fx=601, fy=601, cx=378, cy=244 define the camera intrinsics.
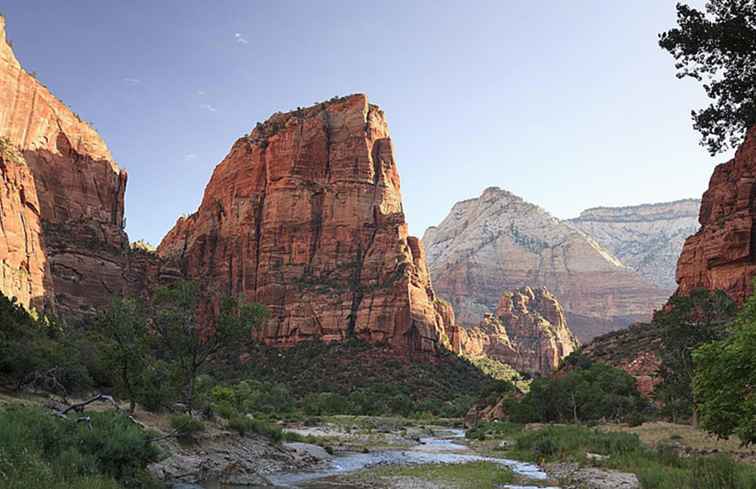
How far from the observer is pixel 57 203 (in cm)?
9575

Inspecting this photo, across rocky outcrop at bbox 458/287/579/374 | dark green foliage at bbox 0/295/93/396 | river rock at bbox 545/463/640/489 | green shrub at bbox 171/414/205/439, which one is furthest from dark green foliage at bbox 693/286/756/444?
rocky outcrop at bbox 458/287/579/374

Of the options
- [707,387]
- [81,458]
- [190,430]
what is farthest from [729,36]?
[190,430]

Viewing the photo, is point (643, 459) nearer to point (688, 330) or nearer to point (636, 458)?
point (636, 458)

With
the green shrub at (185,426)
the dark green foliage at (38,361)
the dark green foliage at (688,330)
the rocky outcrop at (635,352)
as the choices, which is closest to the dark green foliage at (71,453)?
the green shrub at (185,426)

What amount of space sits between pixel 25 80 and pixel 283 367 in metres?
59.7

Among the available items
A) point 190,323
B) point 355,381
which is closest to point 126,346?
point 190,323

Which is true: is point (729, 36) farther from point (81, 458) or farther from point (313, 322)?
point (313, 322)

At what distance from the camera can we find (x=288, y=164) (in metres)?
129

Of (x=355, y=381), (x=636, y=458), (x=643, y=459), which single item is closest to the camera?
(x=643, y=459)

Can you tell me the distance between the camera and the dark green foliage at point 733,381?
615 inches

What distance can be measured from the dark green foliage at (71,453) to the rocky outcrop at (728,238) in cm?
6155

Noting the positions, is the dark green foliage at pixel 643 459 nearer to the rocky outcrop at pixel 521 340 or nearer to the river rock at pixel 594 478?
the river rock at pixel 594 478

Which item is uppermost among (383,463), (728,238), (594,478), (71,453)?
(728,238)

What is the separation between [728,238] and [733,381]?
57476 millimetres
